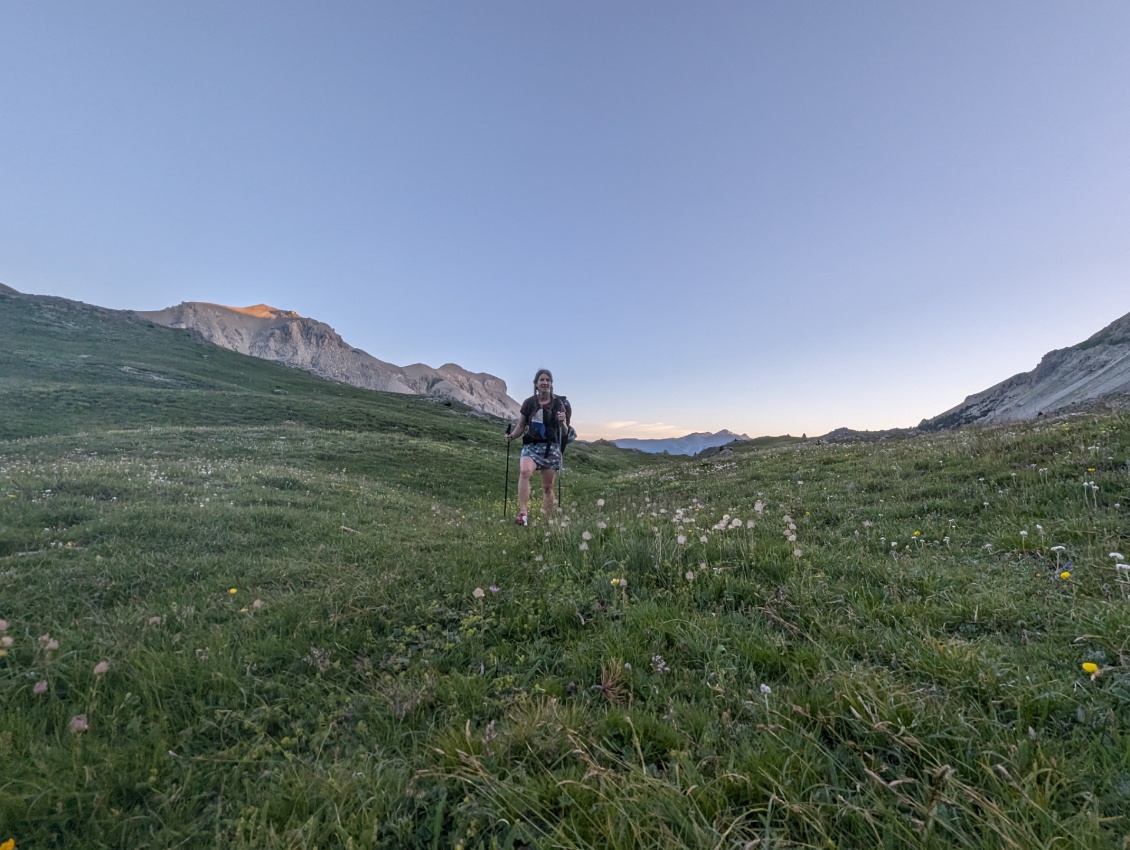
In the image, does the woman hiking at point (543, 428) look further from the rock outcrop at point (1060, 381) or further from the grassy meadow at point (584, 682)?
the rock outcrop at point (1060, 381)

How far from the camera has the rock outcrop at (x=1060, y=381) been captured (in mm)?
39812

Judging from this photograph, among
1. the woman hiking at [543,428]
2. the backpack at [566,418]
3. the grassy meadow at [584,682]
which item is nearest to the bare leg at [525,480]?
the woman hiking at [543,428]

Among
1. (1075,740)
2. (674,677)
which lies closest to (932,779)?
(1075,740)

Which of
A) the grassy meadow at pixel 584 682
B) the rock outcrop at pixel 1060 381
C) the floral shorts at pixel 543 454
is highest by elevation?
the rock outcrop at pixel 1060 381

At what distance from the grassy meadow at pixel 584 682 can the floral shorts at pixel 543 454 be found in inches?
123

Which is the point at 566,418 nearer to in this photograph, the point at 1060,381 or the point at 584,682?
the point at 584,682

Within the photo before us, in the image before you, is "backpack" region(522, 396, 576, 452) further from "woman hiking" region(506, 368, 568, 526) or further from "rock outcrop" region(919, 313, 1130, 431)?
"rock outcrop" region(919, 313, 1130, 431)

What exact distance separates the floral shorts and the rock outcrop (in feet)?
135

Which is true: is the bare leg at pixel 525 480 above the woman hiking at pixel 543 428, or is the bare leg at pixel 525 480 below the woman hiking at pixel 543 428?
below

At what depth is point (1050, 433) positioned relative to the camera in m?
10.8

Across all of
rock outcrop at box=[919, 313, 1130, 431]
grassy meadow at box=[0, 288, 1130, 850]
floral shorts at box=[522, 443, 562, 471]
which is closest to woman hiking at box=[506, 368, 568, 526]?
floral shorts at box=[522, 443, 562, 471]

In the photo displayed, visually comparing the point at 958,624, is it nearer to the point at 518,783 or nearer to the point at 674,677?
the point at 674,677

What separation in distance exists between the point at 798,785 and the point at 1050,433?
13.0 meters

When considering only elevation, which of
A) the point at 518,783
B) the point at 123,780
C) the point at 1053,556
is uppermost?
the point at 1053,556
